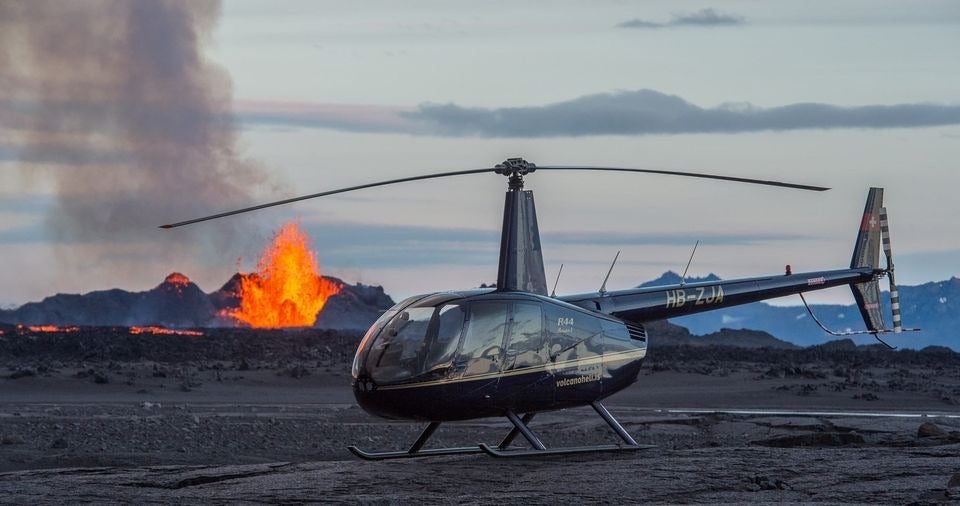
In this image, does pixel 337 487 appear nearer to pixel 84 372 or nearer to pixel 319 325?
pixel 84 372

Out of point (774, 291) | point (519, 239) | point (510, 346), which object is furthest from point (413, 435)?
point (510, 346)

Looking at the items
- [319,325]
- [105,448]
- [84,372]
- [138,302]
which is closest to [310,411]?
[105,448]

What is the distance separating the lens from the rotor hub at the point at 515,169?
17.0 metres

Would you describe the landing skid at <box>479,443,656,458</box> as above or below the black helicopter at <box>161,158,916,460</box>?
below

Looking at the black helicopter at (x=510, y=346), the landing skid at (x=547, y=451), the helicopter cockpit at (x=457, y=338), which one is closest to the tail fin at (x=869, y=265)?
the black helicopter at (x=510, y=346)

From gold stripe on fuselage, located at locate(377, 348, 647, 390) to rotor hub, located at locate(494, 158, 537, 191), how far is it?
96.5 inches

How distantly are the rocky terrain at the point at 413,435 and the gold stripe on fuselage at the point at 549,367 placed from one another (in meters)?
1.02

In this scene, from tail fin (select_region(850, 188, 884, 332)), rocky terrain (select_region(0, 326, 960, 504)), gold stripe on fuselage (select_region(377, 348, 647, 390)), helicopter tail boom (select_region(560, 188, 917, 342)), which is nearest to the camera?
rocky terrain (select_region(0, 326, 960, 504))

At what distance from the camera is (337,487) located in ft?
45.5

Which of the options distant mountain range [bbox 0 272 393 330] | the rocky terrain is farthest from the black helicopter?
distant mountain range [bbox 0 272 393 330]

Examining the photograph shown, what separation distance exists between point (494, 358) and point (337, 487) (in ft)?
9.38

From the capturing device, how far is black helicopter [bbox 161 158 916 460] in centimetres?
1527

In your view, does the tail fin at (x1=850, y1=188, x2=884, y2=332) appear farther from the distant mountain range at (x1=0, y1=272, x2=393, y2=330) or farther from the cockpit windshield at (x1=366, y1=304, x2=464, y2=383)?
the distant mountain range at (x1=0, y1=272, x2=393, y2=330)

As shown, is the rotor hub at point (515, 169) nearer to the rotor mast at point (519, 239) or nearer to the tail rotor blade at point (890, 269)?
the rotor mast at point (519, 239)
